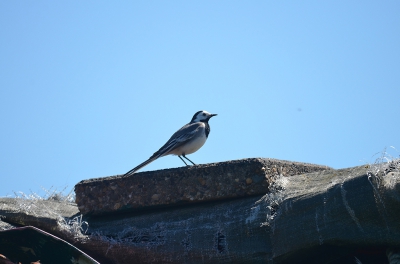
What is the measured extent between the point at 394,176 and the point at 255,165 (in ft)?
4.33

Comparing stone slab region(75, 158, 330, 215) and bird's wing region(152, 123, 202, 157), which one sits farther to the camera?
bird's wing region(152, 123, 202, 157)

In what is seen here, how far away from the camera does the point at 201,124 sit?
29.9 ft

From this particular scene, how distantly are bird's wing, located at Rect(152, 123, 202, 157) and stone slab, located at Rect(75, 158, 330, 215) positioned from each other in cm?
269

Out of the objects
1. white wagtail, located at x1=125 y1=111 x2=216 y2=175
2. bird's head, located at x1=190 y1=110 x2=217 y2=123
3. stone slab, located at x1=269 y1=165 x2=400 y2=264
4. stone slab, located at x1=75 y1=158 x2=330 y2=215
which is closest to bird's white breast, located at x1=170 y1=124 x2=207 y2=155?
white wagtail, located at x1=125 y1=111 x2=216 y2=175

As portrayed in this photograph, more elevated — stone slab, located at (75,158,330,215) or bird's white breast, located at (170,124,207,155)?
bird's white breast, located at (170,124,207,155)

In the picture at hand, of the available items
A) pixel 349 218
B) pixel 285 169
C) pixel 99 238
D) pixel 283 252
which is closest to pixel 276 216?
pixel 283 252

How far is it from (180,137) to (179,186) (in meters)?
3.51

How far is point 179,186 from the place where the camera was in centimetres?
518

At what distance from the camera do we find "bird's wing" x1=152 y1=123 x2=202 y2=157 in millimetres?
8289

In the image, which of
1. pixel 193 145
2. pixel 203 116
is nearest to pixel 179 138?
pixel 193 145

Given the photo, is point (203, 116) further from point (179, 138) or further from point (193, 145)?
point (179, 138)

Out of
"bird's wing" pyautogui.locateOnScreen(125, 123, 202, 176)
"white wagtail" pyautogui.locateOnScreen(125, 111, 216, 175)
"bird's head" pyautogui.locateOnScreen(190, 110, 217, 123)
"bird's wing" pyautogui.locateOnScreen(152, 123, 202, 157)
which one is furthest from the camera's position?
"bird's head" pyautogui.locateOnScreen(190, 110, 217, 123)

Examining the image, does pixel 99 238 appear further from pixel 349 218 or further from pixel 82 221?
pixel 349 218

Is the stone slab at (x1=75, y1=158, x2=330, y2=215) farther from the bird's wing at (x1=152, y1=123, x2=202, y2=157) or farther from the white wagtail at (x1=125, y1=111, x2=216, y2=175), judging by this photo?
the white wagtail at (x1=125, y1=111, x2=216, y2=175)
